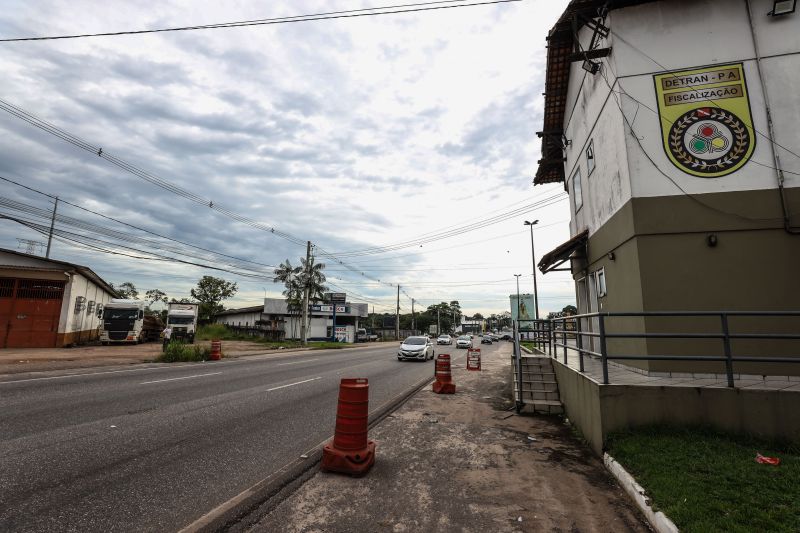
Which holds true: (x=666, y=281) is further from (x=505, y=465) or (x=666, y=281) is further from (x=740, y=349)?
(x=505, y=465)

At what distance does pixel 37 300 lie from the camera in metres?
22.8

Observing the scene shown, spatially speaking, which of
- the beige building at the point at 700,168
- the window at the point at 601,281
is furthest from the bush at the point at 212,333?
the beige building at the point at 700,168

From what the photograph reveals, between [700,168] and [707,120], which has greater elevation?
[707,120]

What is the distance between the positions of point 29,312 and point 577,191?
1197 inches

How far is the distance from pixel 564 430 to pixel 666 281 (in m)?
3.57

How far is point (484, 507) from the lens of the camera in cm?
411

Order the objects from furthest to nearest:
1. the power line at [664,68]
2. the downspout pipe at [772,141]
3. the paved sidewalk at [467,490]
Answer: the power line at [664,68] → the downspout pipe at [772,141] → the paved sidewalk at [467,490]

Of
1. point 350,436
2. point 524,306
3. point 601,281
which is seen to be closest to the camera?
point 350,436

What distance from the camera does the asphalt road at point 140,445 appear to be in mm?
3783

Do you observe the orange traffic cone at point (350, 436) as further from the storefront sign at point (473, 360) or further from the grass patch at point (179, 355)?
the grass patch at point (179, 355)

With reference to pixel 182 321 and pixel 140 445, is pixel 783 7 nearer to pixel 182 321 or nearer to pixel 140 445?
pixel 140 445

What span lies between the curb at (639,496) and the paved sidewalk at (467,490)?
0.09 m

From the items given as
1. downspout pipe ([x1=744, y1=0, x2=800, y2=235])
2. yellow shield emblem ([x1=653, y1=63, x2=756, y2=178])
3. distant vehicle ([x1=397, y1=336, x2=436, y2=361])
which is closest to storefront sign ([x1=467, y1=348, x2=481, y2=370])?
distant vehicle ([x1=397, y1=336, x2=436, y2=361])

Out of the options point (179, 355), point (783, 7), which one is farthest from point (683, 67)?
point (179, 355)
